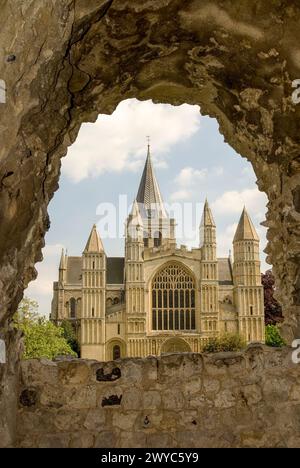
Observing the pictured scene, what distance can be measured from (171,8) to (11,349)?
10.6ft

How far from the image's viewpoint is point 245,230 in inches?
2645

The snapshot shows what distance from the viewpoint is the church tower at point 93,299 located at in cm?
6209

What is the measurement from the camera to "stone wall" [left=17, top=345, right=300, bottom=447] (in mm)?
5098

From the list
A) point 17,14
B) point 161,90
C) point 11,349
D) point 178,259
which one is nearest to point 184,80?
point 161,90

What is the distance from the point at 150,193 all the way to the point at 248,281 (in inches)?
862

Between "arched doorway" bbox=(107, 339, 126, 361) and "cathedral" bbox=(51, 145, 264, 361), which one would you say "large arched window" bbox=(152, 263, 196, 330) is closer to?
Answer: "cathedral" bbox=(51, 145, 264, 361)

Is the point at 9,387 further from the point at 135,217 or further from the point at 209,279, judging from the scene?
the point at 135,217

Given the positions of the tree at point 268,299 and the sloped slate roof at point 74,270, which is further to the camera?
the sloped slate roof at point 74,270

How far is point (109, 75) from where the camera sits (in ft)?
17.3

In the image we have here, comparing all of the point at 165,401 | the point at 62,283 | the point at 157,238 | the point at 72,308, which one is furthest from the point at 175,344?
the point at 165,401

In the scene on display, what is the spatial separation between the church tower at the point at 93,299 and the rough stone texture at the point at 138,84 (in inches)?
2241

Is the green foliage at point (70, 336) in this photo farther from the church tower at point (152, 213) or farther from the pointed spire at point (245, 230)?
the pointed spire at point (245, 230)

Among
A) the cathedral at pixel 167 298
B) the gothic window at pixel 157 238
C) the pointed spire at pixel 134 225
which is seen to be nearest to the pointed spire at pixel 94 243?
the cathedral at pixel 167 298

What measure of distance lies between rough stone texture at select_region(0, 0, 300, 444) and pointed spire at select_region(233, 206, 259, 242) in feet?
202
